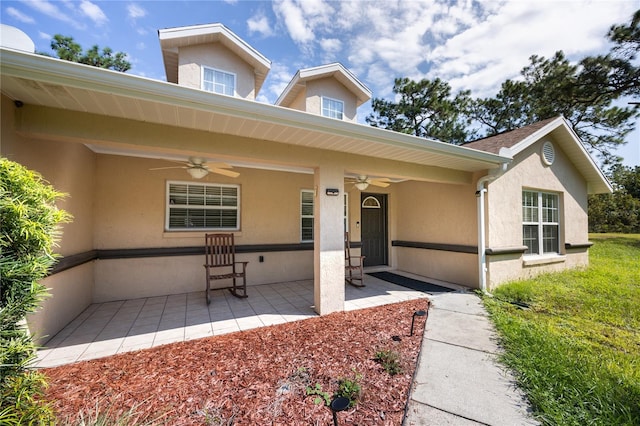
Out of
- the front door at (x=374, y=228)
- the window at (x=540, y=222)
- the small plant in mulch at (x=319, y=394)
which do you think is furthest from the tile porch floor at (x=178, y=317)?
the window at (x=540, y=222)

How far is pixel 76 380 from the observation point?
254 centimetres

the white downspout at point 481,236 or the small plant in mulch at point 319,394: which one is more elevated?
the white downspout at point 481,236

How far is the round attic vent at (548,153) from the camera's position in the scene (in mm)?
6945

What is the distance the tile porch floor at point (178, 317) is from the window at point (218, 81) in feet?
18.1

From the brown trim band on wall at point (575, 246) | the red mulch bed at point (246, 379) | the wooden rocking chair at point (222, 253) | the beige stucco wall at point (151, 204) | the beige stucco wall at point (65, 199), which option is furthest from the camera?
the brown trim band on wall at point (575, 246)

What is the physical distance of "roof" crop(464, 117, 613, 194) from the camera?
6.07 m

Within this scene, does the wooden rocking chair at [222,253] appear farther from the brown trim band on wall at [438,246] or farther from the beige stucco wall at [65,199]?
the brown trim band on wall at [438,246]

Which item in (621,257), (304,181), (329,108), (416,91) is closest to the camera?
(304,181)

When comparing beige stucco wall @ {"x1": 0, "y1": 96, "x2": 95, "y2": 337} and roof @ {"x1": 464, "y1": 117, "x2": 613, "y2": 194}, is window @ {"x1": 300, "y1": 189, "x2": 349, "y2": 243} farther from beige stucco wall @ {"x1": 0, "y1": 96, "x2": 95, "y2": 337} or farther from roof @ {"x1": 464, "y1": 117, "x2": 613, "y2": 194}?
roof @ {"x1": 464, "y1": 117, "x2": 613, "y2": 194}

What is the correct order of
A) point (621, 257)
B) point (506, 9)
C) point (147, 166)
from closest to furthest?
point (506, 9) < point (147, 166) < point (621, 257)

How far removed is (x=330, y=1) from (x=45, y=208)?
6432mm

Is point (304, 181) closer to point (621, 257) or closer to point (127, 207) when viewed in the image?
point (127, 207)

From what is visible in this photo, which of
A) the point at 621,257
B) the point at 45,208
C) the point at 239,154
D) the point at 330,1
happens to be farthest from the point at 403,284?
the point at 621,257

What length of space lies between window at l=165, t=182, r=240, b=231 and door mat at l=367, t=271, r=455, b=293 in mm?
4245
